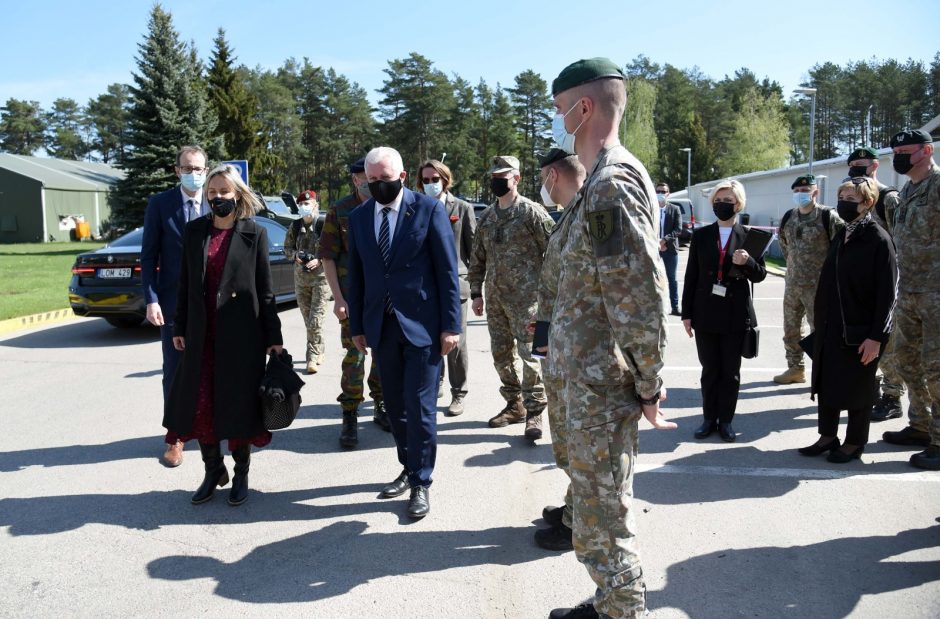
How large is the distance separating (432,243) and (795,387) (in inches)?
185

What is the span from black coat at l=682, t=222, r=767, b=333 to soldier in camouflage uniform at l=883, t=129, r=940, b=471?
39.0 inches

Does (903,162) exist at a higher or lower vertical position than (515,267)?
higher

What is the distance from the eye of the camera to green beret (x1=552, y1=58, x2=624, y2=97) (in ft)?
8.48

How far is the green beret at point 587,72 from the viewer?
8.48ft

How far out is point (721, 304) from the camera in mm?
5395

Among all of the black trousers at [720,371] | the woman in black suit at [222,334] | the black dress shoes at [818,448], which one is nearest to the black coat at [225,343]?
the woman in black suit at [222,334]

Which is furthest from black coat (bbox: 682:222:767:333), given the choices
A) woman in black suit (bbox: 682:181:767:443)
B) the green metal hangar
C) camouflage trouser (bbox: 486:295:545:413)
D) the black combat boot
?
the green metal hangar

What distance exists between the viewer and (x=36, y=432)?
5.63 meters

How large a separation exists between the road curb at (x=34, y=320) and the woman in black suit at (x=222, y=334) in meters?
7.92

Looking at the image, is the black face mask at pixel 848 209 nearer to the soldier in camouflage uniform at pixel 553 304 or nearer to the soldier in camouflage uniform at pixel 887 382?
the soldier in camouflage uniform at pixel 887 382

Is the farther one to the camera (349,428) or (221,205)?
(349,428)

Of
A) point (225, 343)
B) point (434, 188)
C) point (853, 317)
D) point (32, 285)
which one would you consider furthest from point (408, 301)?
point (32, 285)

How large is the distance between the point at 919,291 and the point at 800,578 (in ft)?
8.90

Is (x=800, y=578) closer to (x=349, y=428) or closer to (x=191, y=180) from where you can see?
(x=349, y=428)
